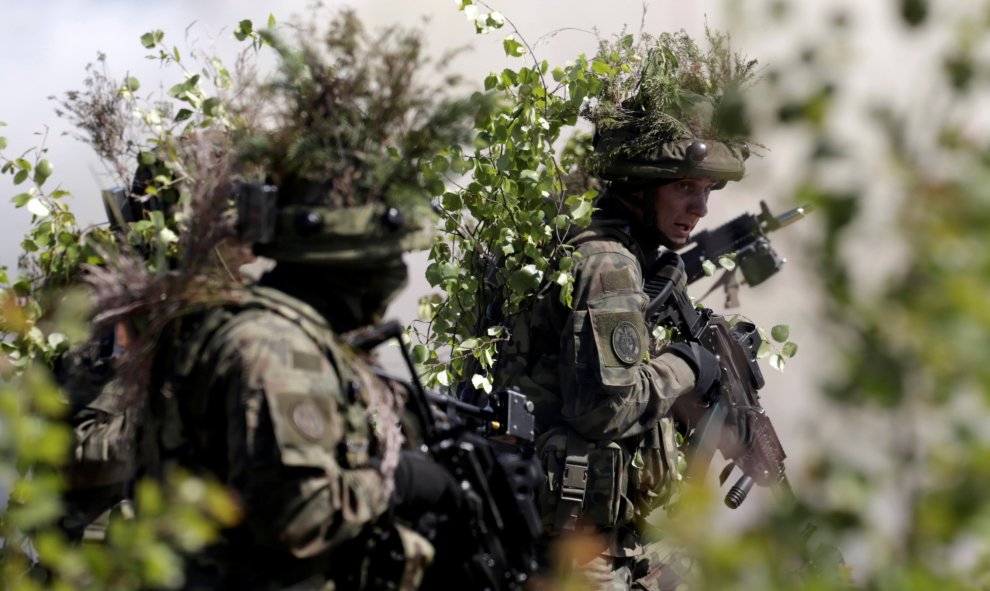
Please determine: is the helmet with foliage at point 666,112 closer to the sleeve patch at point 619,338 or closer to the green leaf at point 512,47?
the green leaf at point 512,47

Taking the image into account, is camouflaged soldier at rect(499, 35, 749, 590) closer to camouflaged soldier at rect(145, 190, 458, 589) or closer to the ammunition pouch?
the ammunition pouch

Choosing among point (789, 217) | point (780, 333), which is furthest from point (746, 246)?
point (780, 333)

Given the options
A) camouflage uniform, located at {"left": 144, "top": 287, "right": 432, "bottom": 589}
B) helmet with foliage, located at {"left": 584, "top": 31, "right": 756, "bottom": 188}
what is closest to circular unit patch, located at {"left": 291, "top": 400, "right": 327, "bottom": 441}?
camouflage uniform, located at {"left": 144, "top": 287, "right": 432, "bottom": 589}

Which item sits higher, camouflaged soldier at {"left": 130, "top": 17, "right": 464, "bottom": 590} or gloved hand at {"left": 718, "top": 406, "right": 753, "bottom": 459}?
camouflaged soldier at {"left": 130, "top": 17, "right": 464, "bottom": 590}

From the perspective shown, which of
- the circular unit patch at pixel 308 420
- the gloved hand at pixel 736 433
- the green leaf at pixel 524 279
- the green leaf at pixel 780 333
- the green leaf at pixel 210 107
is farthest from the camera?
the green leaf at pixel 780 333

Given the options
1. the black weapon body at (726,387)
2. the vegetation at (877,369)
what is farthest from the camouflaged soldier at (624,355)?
the vegetation at (877,369)

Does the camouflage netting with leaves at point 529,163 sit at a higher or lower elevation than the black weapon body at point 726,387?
higher

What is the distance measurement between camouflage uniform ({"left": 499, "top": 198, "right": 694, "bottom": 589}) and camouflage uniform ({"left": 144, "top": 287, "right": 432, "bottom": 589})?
1.95 metres

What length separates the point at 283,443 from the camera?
3117 mm

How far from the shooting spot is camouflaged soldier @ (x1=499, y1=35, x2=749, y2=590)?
5375mm

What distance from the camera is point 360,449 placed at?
11.1 ft

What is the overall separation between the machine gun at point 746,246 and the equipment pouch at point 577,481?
1.47 m

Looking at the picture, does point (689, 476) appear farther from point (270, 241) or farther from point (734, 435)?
point (270, 241)

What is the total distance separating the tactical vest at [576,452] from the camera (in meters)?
5.48
